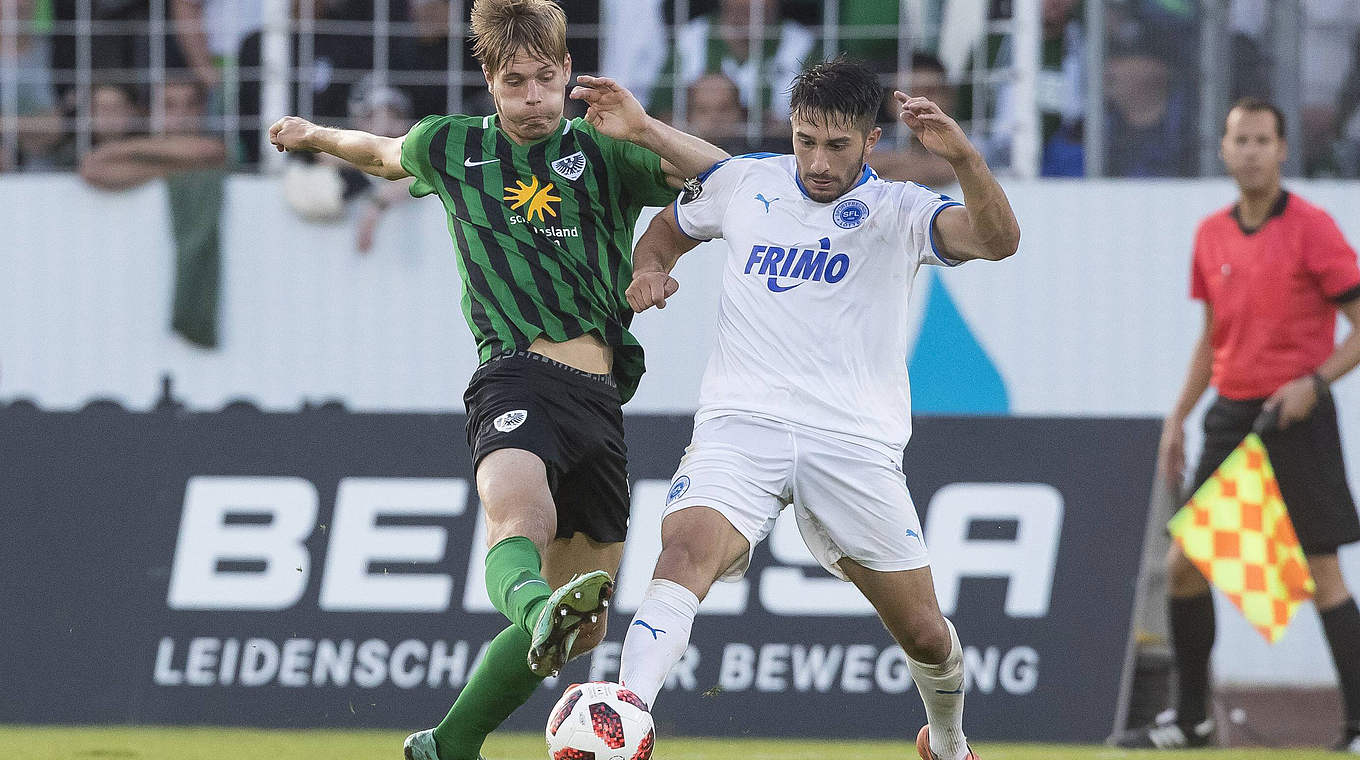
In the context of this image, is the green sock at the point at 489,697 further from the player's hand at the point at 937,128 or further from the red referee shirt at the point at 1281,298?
the red referee shirt at the point at 1281,298

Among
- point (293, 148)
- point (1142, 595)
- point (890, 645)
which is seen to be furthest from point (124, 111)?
point (1142, 595)

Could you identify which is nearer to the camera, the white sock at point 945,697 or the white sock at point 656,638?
the white sock at point 656,638

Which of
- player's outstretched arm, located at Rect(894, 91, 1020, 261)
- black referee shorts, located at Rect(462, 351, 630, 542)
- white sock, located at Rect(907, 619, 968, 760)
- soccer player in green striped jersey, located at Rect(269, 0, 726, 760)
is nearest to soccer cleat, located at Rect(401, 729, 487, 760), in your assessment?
soccer player in green striped jersey, located at Rect(269, 0, 726, 760)

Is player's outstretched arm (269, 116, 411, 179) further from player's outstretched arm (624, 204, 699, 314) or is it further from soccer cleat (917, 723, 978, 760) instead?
soccer cleat (917, 723, 978, 760)

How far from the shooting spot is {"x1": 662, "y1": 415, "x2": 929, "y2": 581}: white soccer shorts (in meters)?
4.96

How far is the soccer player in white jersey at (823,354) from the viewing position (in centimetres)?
497

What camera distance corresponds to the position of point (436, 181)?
5391 mm

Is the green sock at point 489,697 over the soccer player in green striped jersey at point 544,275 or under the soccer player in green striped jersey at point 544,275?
under

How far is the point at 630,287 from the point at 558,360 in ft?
1.15

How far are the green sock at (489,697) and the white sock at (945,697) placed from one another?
114cm

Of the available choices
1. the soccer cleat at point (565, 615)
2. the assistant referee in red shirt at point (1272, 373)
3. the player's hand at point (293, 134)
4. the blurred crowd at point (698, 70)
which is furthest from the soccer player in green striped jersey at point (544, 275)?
the blurred crowd at point (698, 70)

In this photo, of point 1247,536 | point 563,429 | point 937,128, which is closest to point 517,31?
point 563,429

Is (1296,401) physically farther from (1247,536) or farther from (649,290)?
(649,290)

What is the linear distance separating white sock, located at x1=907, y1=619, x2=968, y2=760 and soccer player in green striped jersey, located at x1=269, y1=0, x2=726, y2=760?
983 millimetres
